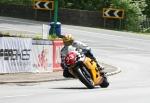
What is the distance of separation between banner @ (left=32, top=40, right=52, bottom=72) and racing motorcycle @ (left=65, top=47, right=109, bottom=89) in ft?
19.9

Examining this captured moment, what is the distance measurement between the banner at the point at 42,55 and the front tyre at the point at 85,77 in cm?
630

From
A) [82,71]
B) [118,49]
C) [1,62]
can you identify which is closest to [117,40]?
[118,49]

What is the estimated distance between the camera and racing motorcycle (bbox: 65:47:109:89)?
17.7 meters

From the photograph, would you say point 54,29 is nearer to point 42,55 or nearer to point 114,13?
point 42,55

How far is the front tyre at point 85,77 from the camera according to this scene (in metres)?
17.8

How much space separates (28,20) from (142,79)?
3023cm

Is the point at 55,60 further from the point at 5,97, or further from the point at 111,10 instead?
the point at 111,10

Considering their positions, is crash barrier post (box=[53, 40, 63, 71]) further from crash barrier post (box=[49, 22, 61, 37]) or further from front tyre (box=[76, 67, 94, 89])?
front tyre (box=[76, 67, 94, 89])

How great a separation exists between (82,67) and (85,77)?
302 millimetres

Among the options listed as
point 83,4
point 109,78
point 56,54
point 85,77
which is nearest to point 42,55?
point 56,54

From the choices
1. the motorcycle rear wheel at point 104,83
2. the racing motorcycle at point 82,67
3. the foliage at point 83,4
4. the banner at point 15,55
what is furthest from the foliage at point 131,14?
the racing motorcycle at point 82,67

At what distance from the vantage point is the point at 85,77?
58.6ft

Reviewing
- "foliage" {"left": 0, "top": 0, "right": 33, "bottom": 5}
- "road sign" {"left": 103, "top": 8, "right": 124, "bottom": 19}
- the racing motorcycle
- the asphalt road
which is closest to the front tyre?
the racing motorcycle

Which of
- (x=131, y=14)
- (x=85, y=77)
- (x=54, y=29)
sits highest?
(x=54, y=29)
